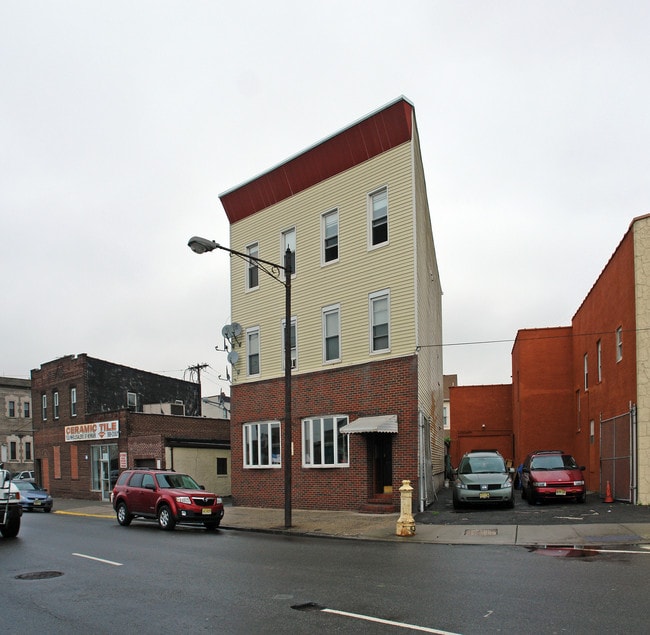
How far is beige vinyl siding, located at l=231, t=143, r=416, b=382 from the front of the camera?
861 inches

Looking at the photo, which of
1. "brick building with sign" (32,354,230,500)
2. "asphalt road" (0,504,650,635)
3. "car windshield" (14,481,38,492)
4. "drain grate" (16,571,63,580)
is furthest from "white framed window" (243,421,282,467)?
"drain grate" (16,571,63,580)

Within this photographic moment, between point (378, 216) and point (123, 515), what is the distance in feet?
39.8

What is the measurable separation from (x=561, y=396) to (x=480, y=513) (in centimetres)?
1594

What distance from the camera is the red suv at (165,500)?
63.9ft

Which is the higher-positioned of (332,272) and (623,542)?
(332,272)

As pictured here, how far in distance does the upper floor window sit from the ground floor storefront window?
811 inches

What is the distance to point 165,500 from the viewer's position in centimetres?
1977

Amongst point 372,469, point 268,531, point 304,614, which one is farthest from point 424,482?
point 304,614

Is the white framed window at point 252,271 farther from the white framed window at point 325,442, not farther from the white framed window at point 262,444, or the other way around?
the white framed window at point 325,442

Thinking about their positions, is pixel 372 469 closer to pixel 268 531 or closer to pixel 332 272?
pixel 268 531

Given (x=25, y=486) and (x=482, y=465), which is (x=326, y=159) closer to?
(x=482, y=465)

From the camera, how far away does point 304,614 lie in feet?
26.8

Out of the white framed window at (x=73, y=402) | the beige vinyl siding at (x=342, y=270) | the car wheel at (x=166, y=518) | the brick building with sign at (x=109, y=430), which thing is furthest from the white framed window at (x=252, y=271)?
the white framed window at (x=73, y=402)

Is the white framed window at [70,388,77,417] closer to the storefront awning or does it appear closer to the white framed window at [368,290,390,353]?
the storefront awning
